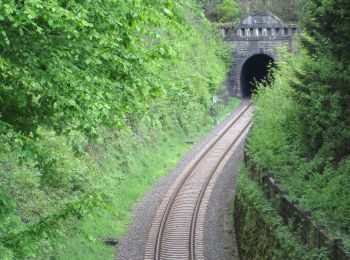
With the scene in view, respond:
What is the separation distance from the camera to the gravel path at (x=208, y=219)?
59.3ft

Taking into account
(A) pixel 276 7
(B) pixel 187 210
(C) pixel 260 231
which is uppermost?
(A) pixel 276 7

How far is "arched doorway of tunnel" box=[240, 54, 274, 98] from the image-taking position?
49841 millimetres

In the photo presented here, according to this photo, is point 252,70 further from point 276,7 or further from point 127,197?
point 127,197

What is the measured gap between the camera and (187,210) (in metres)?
21.3

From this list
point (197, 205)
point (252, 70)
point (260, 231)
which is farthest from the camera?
point (252, 70)

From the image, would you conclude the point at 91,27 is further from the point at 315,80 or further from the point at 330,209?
the point at 315,80

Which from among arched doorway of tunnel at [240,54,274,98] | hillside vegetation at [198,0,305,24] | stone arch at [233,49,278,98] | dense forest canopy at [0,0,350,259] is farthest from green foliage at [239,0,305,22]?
dense forest canopy at [0,0,350,259]

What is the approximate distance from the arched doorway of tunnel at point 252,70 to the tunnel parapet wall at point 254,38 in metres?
1.78

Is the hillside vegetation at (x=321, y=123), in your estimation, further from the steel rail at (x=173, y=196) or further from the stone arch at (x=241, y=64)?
the stone arch at (x=241, y=64)

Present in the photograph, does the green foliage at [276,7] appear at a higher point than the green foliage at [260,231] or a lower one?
higher

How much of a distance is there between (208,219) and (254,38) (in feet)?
94.3

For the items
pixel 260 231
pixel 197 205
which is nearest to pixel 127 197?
pixel 197 205

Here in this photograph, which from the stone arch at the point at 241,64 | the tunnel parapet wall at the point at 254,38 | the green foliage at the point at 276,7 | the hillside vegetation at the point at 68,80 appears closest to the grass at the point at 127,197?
the hillside vegetation at the point at 68,80

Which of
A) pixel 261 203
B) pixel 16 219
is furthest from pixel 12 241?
pixel 261 203
